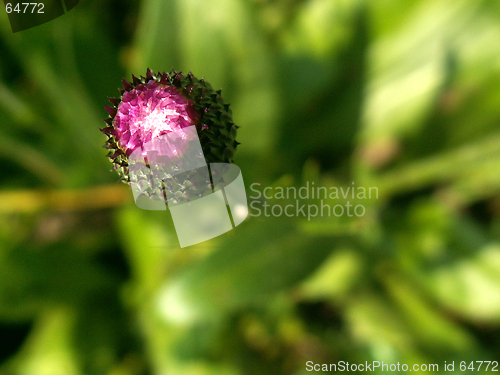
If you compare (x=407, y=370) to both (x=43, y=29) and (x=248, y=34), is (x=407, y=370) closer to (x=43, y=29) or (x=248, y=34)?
(x=248, y=34)

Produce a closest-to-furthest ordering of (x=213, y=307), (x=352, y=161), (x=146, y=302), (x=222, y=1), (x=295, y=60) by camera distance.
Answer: (x=213, y=307) < (x=222, y=1) < (x=295, y=60) < (x=146, y=302) < (x=352, y=161)

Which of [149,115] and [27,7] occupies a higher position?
[27,7]

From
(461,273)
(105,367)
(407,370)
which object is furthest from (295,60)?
(105,367)

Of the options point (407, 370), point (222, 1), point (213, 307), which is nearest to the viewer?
point (213, 307)

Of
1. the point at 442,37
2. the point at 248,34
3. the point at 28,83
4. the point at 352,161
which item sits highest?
the point at 28,83
